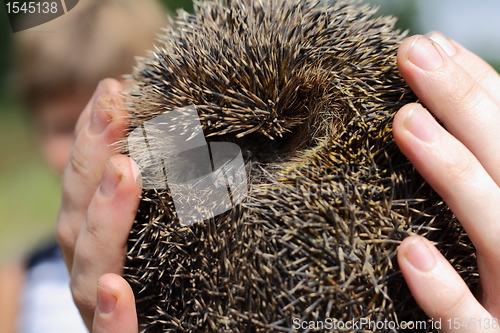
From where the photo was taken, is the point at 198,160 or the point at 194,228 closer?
the point at 194,228

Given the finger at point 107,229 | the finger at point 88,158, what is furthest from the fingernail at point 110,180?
the finger at point 88,158

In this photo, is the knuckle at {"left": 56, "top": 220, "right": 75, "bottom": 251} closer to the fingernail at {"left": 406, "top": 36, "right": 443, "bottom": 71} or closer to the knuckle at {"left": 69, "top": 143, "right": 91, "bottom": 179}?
the knuckle at {"left": 69, "top": 143, "right": 91, "bottom": 179}

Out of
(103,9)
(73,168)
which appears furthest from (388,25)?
(103,9)

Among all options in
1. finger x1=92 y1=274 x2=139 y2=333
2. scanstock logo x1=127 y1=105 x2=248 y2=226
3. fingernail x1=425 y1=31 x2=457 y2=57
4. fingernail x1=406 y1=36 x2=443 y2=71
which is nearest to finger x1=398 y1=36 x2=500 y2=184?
fingernail x1=406 y1=36 x2=443 y2=71

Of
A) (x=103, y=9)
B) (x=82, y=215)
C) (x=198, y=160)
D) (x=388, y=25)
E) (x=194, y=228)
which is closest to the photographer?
(x=194, y=228)

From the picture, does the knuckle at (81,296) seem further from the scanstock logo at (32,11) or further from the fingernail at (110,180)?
the scanstock logo at (32,11)

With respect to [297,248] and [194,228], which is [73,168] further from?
[297,248]

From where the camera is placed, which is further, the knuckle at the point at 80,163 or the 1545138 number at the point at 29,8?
the 1545138 number at the point at 29,8
